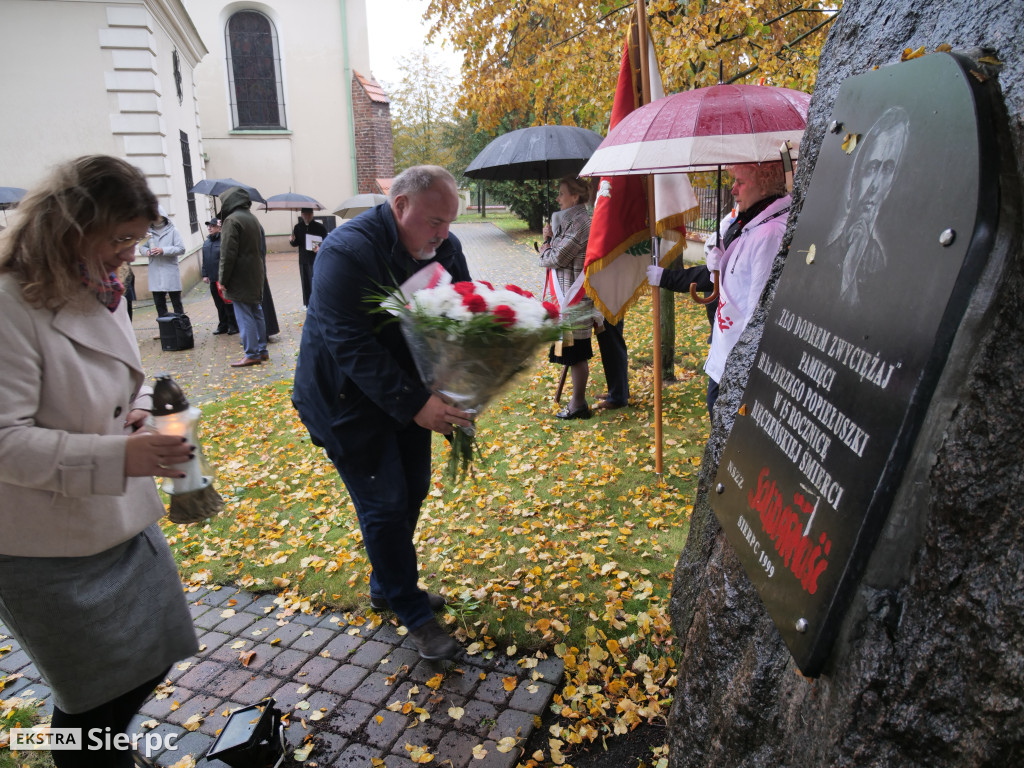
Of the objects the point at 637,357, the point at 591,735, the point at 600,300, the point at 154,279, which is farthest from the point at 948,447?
the point at 154,279

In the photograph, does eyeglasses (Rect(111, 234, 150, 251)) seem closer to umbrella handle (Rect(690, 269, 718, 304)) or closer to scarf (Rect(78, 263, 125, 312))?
scarf (Rect(78, 263, 125, 312))

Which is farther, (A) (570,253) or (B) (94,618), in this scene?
(A) (570,253)

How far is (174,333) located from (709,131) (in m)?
8.24

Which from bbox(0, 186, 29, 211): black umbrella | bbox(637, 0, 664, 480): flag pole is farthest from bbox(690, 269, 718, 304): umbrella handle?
bbox(0, 186, 29, 211): black umbrella

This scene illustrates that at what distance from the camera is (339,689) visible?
284 centimetres

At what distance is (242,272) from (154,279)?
6.99ft

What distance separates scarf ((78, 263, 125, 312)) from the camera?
71.7 inches

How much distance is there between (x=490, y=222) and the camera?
36.1 meters

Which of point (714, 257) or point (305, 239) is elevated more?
point (305, 239)

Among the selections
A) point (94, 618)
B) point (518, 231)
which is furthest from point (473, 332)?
point (518, 231)

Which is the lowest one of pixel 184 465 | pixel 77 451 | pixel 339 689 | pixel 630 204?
pixel 339 689

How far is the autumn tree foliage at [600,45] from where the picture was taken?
5.72 m

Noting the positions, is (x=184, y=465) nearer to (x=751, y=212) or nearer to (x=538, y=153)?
(x=751, y=212)

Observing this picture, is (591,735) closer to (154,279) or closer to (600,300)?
(600,300)
